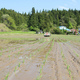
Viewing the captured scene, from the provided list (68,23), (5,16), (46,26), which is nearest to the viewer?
(46,26)

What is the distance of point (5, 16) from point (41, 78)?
3767 inches

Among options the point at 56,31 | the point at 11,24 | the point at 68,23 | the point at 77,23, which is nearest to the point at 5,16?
the point at 11,24

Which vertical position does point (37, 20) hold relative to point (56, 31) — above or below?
above

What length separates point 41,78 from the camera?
4250 millimetres

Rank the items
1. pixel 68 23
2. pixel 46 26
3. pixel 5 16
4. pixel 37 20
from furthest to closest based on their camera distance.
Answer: pixel 68 23
pixel 37 20
pixel 5 16
pixel 46 26

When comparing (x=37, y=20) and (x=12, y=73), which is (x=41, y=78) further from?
(x=37, y=20)

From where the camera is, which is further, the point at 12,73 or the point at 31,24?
the point at 31,24

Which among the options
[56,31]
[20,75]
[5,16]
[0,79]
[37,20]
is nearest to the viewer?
[0,79]

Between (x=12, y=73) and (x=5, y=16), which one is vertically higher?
(x=5, y=16)

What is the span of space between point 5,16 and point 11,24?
7113 millimetres

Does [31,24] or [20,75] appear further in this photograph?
[31,24]

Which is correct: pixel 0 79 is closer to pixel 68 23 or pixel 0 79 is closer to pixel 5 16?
pixel 5 16

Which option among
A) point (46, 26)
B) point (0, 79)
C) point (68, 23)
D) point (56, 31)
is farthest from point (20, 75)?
point (68, 23)

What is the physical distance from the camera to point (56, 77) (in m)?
4.38
